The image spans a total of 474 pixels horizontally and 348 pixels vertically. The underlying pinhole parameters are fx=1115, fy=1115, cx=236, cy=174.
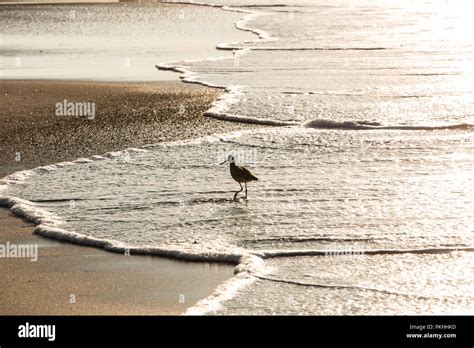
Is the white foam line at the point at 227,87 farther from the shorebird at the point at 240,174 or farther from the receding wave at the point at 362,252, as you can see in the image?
the receding wave at the point at 362,252

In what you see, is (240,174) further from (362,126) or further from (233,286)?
(362,126)

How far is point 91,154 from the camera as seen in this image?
1304cm

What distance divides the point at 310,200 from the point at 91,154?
354 centimetres

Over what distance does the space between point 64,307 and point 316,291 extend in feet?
5.82

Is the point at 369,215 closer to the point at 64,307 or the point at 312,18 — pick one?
the point at 64,307

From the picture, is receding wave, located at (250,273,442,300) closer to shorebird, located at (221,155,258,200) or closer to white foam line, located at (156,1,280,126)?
shorebird, located at (221,155,258,200)

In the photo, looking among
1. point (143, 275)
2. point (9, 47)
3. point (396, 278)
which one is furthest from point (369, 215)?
point (9, 47)

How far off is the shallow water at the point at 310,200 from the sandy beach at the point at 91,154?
25 centimetres

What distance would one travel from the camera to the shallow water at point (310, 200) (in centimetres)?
804

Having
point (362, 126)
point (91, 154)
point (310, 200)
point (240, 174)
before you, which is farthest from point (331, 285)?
point (362, 126)

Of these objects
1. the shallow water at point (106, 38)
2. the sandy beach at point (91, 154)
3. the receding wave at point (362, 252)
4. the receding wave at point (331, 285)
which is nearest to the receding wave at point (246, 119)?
the sandy beach at point (91, 154)

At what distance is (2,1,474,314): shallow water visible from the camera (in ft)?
26.4

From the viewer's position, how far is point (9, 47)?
25.7 meters

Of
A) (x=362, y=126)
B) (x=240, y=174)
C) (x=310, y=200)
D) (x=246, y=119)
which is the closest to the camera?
(x=310, y=200)
